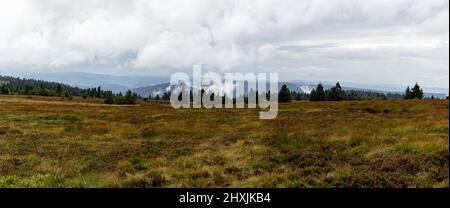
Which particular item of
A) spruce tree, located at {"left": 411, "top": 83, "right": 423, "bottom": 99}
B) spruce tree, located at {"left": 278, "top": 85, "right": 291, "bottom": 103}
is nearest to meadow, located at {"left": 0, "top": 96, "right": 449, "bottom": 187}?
spruce tree, located at {"left": 411, "top": 83, "right": 423, "bottom": 99}

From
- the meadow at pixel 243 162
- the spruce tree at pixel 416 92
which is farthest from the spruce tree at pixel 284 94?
the meadow at pixel 243 162

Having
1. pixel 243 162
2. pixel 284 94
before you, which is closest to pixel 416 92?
pixel 284 94

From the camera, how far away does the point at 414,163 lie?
42.9 ft

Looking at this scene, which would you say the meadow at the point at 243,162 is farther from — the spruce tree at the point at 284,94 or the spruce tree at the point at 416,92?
the spruce tree at the point at 284,94

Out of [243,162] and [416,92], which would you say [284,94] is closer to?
[416,92]

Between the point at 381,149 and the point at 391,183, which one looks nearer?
the point at 391,183

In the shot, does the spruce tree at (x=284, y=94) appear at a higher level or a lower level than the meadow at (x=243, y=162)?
higher

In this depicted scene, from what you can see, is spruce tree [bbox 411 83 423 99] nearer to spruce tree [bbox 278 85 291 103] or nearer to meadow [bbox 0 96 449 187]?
spruce tree [bbox 278 85 291 103]

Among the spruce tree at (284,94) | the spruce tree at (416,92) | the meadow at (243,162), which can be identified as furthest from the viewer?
the spruce tree at (284,94)
